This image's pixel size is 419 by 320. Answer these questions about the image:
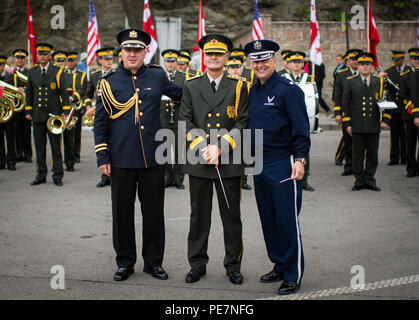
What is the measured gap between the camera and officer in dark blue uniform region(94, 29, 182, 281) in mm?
5582

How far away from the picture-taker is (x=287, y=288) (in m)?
5.17

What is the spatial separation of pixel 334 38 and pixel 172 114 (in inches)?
636

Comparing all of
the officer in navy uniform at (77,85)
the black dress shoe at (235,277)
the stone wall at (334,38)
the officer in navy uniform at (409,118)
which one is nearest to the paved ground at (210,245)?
the black dress shoe at (235,277)

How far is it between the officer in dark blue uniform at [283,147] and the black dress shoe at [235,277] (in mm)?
403

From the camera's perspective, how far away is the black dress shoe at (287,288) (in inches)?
203

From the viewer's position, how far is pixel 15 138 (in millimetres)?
13211

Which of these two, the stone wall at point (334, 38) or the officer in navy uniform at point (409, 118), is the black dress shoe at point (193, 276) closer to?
the officer in navy uniform at point (409, 118)

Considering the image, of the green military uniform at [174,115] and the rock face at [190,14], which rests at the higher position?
the rock face at [190,14]

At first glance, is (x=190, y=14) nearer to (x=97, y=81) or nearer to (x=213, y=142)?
(x=97, y=81)

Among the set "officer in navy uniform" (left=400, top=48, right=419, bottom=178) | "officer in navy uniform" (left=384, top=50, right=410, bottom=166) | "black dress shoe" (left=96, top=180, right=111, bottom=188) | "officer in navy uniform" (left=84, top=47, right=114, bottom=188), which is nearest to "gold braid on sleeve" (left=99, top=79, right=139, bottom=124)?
"officer in navy uniform" (left=84, top=47, right=114, bottom=188)

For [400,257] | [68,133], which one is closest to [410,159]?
[400,257]

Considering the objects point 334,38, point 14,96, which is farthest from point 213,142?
point 334,38
